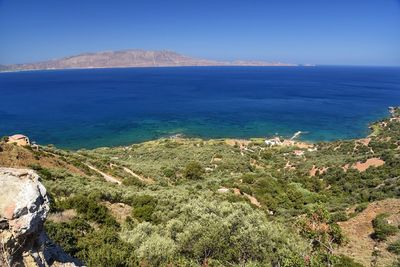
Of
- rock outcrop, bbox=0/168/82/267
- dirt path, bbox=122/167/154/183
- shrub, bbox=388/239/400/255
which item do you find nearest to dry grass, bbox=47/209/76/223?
rock outcrop, bbox=0/168/82/267

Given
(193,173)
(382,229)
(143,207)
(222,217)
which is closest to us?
(222,217)

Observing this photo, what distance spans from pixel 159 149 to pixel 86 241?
143ft

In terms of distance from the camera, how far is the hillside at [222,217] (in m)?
11.0

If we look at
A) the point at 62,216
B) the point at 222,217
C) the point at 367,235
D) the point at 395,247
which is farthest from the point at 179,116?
the point at 395,247

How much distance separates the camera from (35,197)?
5.84 metres

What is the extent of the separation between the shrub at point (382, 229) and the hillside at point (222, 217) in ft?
0.15

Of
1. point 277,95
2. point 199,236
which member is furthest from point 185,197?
point 277,95

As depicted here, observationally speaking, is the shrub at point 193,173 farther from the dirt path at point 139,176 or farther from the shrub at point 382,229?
the shrub at point 382,229

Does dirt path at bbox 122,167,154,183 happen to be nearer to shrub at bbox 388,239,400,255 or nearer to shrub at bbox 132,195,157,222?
shrub at bbox 132,195,157,222

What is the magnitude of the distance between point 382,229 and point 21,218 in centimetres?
1614

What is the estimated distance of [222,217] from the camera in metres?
13.6

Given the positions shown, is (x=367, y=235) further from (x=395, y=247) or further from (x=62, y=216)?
(x=62, y=216)

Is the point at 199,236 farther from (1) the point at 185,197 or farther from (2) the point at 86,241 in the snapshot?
(1) the point at 185,197

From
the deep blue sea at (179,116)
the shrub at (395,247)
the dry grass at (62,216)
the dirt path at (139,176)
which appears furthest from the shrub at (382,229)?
the deep blue sea at (179,116)
